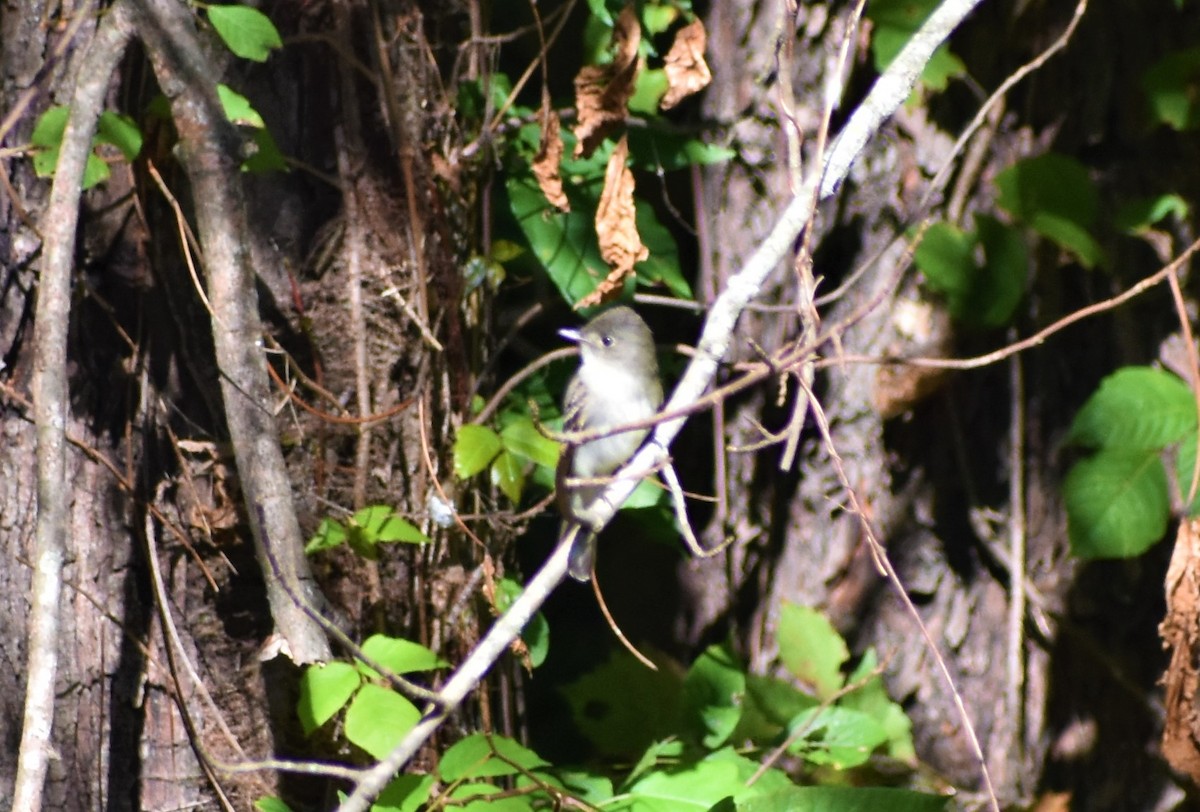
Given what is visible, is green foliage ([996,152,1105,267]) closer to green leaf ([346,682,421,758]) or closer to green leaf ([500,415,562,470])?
green leaf ([500,415,562,470])

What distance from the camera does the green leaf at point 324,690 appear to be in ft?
7.04

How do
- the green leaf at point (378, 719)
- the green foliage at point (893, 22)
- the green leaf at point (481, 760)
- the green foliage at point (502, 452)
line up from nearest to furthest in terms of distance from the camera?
the green leaf at point (378, 719) < the green leaf at point (481, 760) < the green foliage at point (502, 452) < the green foliage at point (893, 22)

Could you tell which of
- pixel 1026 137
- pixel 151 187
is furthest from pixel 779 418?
pixel 151 187

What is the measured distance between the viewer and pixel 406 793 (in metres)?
2.17

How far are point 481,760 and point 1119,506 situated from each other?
166 cm

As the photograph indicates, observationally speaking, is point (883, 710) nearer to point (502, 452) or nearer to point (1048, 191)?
point (502, 452)

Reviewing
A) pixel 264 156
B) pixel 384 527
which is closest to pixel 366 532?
pixel 384 527

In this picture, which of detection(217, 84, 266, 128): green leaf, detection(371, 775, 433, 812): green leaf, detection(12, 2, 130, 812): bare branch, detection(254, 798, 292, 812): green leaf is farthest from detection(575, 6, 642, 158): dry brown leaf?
detection(254, 798, 292, 812): green leaf

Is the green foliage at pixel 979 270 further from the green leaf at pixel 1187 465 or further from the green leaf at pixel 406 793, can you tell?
the green leaf at pixel 406 793

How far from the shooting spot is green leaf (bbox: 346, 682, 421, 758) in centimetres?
209

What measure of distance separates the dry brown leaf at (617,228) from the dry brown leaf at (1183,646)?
1.43m

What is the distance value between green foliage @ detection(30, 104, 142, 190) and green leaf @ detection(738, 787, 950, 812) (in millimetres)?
1737

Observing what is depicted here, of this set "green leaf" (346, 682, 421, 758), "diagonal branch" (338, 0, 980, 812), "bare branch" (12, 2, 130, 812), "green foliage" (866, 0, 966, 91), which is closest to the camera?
"diagonal branch" (338, 0, 980, 812)

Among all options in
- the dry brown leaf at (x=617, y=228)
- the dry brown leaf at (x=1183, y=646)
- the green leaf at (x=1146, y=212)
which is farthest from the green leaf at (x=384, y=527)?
the green leaf at (x=1146, y=212)
